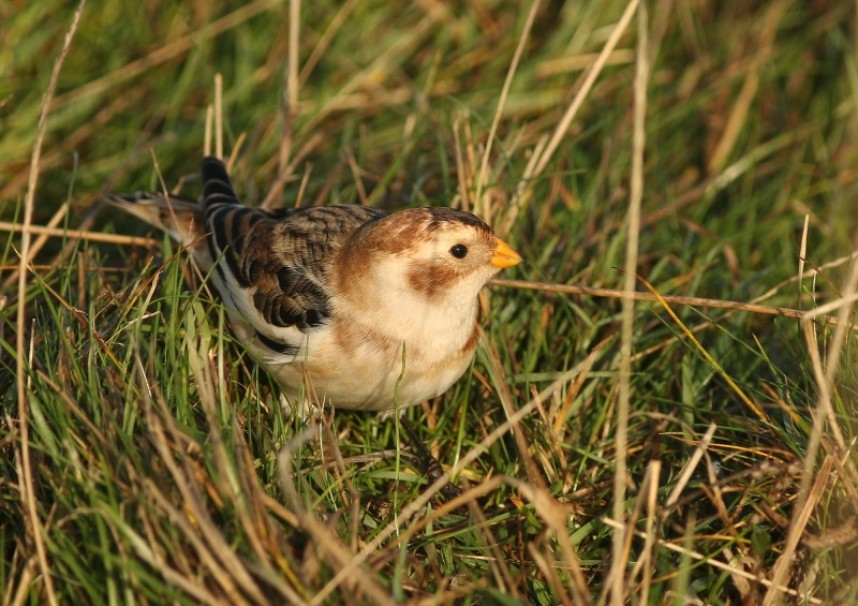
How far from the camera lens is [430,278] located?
3.17m

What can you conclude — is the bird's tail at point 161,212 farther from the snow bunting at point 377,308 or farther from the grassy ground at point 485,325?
the snow bunting at point 377,308

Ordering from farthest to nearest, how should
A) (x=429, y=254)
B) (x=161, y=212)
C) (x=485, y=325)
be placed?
(x=161, y=212)
(x=485, y=325)
(x=429, y=254)

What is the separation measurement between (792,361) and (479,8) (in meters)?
2.67

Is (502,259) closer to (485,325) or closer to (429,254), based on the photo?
(429,254)

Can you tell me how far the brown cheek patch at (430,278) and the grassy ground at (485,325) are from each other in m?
0.32

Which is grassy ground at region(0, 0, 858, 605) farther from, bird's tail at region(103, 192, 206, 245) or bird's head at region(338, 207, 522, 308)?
bird's head at region(338, 207, 522, 308)

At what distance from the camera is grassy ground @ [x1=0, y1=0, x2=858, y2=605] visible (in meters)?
2.44

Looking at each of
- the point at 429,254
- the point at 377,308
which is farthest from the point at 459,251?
the point at 377,308

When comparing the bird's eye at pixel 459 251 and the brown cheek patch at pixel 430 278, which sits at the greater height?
the bird's eye at pixel 459 251

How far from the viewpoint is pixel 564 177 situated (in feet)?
15.0

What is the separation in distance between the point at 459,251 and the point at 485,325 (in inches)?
22.3

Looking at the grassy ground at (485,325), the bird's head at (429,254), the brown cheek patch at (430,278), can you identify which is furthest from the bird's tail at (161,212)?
the brown cheek patch at (430,278)

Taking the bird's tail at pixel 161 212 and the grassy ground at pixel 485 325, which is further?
the bird's tail at pixel 161 212

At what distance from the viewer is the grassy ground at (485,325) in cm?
244
